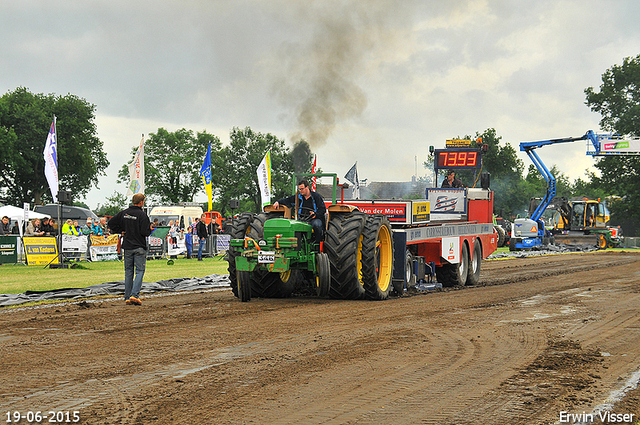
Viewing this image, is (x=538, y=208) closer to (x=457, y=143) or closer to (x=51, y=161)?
(x=457, y=143)

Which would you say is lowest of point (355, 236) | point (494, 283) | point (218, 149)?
point (494, 283)

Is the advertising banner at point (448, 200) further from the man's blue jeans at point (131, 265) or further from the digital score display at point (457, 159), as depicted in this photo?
the man's blue jeans at point (131, 265)

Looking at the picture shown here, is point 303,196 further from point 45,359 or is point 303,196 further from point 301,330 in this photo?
point 45,359

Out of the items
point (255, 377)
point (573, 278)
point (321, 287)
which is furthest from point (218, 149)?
point (255, 377)

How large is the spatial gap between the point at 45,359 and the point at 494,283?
39.8 feet

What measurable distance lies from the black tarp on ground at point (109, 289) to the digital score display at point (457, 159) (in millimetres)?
6050

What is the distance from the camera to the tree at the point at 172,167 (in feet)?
251

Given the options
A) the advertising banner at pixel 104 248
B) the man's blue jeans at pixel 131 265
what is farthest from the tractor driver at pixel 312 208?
the advertising banner at pixel 104 248

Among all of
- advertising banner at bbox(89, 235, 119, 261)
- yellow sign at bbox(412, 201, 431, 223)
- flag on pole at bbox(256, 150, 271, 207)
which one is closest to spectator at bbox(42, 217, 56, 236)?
advertising banner at bbox(89, 235, 119, 261)

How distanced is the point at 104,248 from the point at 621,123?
49664mm

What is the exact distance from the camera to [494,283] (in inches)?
655

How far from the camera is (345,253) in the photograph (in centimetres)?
1105

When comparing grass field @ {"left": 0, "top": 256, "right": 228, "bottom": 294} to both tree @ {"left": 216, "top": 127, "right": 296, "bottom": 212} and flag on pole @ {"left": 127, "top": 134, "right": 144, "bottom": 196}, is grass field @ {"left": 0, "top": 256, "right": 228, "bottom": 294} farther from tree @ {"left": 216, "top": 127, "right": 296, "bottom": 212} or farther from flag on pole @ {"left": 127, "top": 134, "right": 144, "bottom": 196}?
tree @ {"left": 216, "top": 127, "right": 296, "bottom": 212}

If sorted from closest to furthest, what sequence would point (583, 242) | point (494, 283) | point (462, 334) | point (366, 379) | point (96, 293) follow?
1. point (366, 379)
2. point (462, 334)
3. point (96, 293)
4. point (494, 283)
5. point (583, 242)
